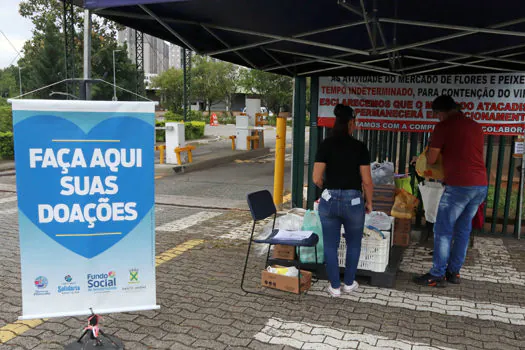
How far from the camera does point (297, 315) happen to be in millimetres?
4070

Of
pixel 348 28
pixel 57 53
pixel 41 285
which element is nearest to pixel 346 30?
pixel 348 28

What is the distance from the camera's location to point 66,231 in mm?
3238

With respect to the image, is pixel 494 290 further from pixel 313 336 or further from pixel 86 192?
pixel 86 192

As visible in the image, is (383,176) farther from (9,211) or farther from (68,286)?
(9,211)

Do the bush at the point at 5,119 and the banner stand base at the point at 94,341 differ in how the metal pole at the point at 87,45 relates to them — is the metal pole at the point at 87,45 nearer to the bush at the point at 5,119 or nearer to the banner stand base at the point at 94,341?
the banner stand base at the point at 94,341

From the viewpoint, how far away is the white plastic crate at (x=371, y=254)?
185 inches

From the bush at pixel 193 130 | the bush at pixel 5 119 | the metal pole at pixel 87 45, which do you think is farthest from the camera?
the bush at pixel 193 130

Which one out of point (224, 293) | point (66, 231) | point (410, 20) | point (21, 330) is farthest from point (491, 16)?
point (21, 330)

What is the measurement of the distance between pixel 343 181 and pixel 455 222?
1387 mm

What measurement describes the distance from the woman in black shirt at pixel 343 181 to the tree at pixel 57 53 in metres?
20.5

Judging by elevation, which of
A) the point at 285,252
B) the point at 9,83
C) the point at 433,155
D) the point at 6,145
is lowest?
the point at 285,252

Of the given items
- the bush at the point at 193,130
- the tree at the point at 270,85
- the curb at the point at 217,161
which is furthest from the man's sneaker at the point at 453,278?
the tree at the point at 270,85

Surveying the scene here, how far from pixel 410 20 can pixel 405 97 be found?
8.80 ft

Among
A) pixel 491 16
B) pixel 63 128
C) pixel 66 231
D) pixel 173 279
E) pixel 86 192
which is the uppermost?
pixel 491 16
